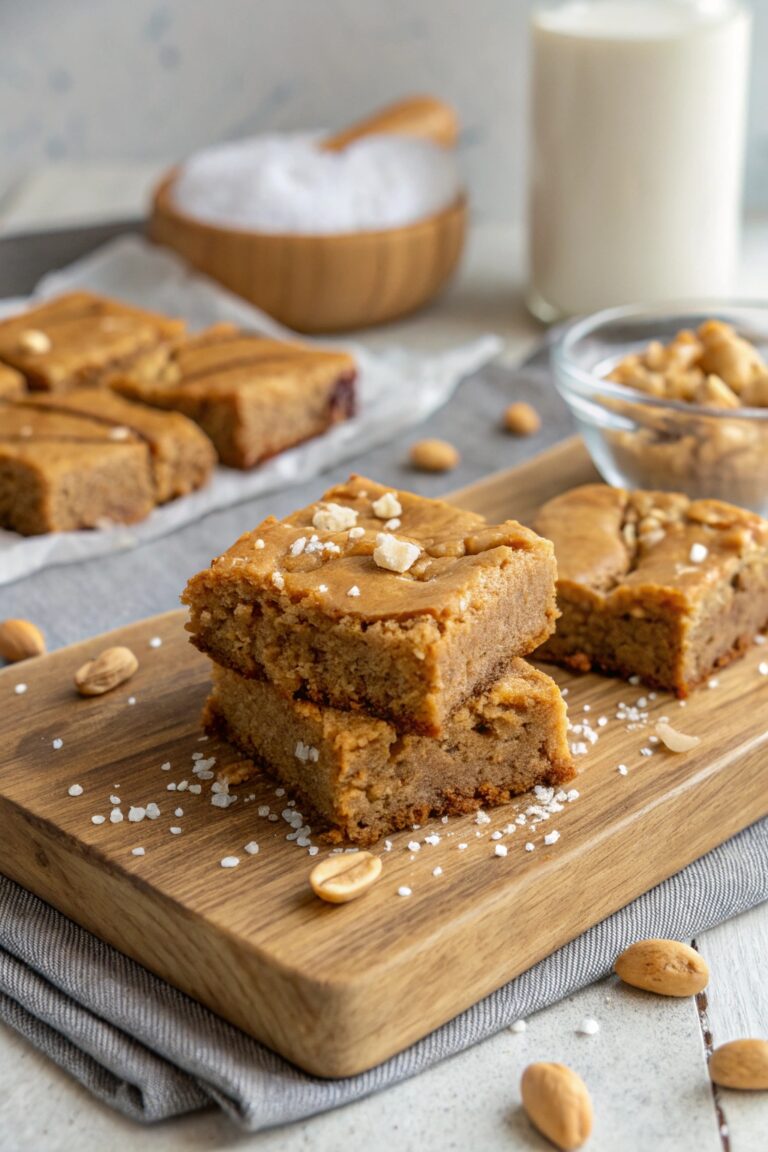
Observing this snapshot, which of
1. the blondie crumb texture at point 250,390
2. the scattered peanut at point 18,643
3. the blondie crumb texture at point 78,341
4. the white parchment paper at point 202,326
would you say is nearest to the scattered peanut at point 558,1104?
the scattered peanut at point 18,643

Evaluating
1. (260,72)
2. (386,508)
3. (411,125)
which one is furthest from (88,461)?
(260,72)

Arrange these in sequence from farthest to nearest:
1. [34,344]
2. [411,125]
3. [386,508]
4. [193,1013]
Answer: [411,125], [34,344], [386,508], [193,1013]

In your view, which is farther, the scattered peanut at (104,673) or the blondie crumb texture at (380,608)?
the scattered peanut at (104,673)

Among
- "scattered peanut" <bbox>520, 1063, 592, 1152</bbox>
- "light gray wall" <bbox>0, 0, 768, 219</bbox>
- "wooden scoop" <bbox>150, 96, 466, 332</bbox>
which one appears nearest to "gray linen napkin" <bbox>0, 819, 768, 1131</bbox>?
"scattered peanut" <bbox>520, 1063, 592, 1152</bbox>

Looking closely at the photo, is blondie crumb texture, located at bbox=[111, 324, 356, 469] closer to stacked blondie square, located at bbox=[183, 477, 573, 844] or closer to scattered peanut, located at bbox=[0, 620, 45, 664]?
scattered peanut, located at bbox=[0, 620, 45, 664]

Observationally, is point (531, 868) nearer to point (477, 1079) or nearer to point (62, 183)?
point (477, 1079)

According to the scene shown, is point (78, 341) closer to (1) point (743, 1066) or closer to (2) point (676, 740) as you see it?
(2) point (676, 740)

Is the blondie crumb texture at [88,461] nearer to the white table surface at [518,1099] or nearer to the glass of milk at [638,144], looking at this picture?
the glass of milk at [638,144]
